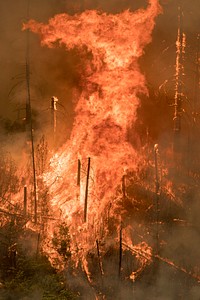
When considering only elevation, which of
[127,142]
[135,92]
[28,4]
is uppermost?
[28,4]

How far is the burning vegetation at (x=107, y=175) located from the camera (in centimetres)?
1365

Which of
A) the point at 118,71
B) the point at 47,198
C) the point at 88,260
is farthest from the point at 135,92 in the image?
the point at 88,260

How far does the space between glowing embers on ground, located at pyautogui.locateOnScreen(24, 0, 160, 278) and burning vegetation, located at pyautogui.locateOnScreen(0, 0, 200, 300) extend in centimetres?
4

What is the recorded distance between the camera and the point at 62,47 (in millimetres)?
16359

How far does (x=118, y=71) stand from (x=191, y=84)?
3.20 m

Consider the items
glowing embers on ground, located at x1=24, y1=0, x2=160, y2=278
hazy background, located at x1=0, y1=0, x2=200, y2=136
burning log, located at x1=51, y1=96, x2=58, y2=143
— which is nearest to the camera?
glowing embers on ground, located at x1=24, y1=0, x2=160, y2=278

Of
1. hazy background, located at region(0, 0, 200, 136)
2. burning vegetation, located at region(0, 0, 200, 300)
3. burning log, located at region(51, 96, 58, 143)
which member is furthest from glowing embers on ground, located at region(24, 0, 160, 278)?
burning log, located at region(51, 96, 58, 143)

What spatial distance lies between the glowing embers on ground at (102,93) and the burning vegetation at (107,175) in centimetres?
4

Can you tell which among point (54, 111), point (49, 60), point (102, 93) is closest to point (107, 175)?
point (102, 93)

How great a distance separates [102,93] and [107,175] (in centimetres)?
313

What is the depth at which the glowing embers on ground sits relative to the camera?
1558 cm

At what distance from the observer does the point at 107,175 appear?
1566 centimetres

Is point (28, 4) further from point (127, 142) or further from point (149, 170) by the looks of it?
point (149, 170)

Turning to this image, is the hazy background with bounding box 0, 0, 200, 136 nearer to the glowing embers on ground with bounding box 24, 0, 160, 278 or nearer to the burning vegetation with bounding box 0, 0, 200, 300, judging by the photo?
the burning vegetation with bounding box 0, 0, 200, 300
